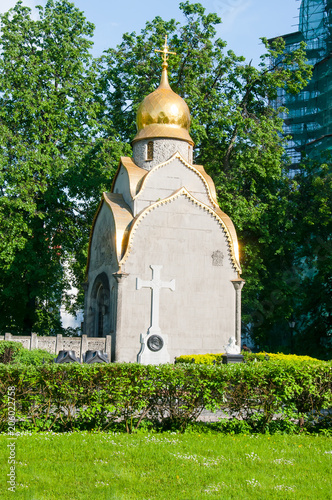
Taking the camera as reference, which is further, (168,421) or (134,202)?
(134,202)

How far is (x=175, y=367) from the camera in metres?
8.99

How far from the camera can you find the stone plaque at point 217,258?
19312mm

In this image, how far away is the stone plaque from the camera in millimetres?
19312

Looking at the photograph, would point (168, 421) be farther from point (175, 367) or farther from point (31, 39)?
point (31, 39)

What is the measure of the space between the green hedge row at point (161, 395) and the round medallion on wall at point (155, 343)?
28.7 feet

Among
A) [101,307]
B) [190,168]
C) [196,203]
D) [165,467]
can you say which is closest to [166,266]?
[196,203]

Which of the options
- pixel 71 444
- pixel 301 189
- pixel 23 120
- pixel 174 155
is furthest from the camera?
pixel 301 189

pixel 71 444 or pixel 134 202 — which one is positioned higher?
pixel 134 202

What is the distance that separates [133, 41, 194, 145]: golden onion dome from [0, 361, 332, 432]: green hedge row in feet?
44.5

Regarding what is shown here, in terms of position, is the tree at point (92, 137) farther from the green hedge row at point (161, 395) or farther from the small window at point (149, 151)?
the green hedge row at point (161, 395)

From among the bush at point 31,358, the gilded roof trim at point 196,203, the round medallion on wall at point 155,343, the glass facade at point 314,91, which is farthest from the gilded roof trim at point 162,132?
the glass facade at point 314,91

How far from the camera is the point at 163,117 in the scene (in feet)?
70.2

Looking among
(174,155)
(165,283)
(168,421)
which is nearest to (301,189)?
(174,155)

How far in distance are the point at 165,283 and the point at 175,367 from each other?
31.5 feet
